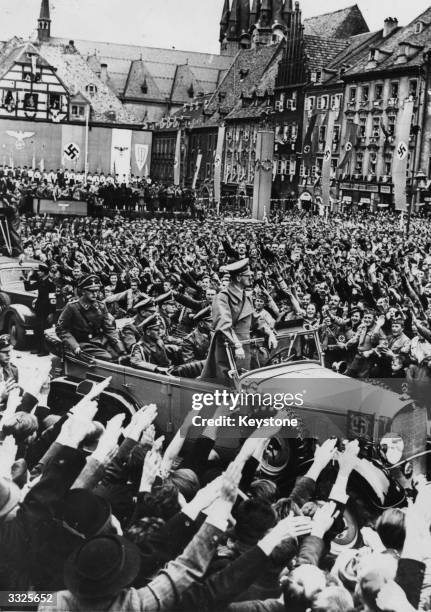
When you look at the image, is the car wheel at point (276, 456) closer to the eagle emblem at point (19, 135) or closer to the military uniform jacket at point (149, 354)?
the military uniform jacket at point (149, 354)

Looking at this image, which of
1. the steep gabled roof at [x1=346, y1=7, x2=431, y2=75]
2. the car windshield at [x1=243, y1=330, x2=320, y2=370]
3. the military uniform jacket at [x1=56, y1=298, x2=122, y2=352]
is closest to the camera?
the car windshield at [x1=243, y1=330, x2=320, y2=370]

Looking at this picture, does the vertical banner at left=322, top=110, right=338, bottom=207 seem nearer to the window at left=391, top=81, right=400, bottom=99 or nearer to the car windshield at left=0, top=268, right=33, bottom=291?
the window at left=391, top=81, right=400, bottom=99

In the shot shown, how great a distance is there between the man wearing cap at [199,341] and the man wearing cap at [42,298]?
4.84 feet

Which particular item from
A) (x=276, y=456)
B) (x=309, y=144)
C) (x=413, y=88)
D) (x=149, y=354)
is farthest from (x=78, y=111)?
(x=276, y=456)

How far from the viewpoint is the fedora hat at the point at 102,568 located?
489 cm

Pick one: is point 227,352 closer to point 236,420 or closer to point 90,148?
point 236,420

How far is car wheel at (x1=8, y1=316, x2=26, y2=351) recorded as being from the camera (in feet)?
25.9

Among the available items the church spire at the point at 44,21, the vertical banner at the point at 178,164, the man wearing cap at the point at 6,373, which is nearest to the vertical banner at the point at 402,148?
the vertical banner at the point at 178,164

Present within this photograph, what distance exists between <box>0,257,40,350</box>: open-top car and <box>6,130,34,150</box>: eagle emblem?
11.8m

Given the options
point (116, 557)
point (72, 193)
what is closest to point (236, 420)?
point (116, 557)

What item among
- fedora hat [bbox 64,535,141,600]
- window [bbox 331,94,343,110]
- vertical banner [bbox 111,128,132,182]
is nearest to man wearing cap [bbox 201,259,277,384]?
fedora hat [bbox 64,535,141,600]

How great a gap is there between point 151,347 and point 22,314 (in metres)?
1.77

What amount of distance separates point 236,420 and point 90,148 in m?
21.9

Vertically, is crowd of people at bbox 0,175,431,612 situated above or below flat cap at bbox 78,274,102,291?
below
